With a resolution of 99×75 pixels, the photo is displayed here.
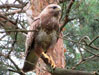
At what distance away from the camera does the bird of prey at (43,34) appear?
4.53 m

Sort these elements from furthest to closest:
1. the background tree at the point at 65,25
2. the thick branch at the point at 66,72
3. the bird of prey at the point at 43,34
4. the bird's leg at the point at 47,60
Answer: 1. the bird of prey at the point at 43,34
2. the bird's leg at the point at 47,60
3. the background tree at the point at 65,25
4. the thick branch at the point at 66,72

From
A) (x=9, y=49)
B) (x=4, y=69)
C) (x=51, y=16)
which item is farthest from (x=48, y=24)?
(x=4, y=69)

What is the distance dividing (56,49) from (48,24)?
638 mm

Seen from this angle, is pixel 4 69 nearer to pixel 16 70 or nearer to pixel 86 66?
pixel 16 70

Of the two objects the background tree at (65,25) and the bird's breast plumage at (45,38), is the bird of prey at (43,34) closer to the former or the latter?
the bird's breast plumage at (45,38)

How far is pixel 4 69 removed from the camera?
3.39 meters

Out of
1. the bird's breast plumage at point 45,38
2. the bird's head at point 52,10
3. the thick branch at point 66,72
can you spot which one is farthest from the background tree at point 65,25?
the bird's breast plumage at point 45,38

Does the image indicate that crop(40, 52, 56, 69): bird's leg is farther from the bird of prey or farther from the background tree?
the background tree

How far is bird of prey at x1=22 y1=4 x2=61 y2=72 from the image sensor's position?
178 inches

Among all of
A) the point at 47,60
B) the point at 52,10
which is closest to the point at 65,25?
the point at 52,10

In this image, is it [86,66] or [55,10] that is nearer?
[55,10]

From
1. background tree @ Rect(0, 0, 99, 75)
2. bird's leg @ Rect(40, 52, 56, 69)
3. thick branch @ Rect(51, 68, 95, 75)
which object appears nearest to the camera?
thick branch @ Rect(51, 68, 95, 75)

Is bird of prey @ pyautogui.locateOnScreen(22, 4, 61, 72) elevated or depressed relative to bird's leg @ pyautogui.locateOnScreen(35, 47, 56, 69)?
elevated

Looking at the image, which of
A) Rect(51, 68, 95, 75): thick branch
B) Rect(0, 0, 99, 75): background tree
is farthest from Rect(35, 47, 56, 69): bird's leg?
Rect(51, 68, 95, 75): thick branch
